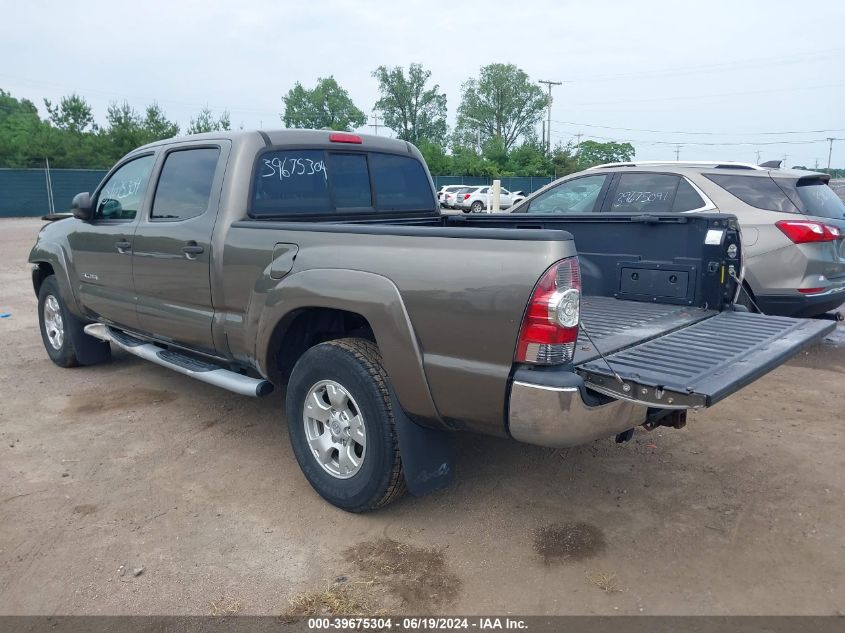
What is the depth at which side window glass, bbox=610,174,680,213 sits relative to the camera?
641 centimetres

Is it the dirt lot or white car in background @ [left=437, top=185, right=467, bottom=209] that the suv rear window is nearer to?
the dirt lot

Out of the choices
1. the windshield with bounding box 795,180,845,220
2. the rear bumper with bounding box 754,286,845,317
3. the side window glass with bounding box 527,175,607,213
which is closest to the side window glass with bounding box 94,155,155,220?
the side window glass with bounding box 527,175,607,213

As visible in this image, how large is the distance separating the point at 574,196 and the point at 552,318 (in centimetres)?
485

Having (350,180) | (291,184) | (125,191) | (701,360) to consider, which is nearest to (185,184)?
(291,184)

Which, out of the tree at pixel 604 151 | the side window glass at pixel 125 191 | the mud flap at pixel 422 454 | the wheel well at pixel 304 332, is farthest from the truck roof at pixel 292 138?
the tree at pixel 604 151

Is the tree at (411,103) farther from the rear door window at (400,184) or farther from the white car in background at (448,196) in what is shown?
the rear door window at (400,184)

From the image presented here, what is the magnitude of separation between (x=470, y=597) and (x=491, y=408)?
79cm

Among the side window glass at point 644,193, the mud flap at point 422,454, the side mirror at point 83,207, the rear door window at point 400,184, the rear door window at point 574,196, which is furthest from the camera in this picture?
the rear door window at point 574,196

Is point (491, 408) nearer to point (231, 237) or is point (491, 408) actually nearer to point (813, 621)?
point (813, 621)

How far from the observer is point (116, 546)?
10.3ft

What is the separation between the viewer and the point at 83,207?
16.8 ft

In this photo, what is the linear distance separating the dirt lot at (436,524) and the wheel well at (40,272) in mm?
1689

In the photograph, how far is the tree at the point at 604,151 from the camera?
65.7 metres

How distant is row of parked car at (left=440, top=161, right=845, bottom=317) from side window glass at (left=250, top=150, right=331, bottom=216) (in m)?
2.50
